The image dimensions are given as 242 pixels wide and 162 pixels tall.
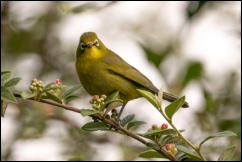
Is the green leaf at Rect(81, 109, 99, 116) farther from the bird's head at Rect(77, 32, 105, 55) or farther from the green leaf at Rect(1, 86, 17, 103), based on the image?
the bird's head at Rect(77, 32, 105, 55)

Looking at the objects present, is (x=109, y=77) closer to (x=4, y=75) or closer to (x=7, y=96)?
(x=4, y=75)

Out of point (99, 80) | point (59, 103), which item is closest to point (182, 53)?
point (99, 80)

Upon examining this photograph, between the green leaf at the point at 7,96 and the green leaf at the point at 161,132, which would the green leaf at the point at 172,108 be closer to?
the green leaf at the point at 161,132

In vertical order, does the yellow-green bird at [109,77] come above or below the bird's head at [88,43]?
below

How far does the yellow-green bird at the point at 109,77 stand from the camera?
144 inches

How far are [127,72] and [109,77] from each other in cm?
17

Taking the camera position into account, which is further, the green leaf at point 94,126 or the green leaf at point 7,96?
the green leaf at point 94,126

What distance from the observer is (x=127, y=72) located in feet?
12.4

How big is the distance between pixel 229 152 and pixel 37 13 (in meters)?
3.49

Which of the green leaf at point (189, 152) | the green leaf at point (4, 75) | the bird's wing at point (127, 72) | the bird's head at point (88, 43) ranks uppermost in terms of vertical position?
the bird's head at point (88, 43)

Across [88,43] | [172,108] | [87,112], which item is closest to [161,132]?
[172,108]

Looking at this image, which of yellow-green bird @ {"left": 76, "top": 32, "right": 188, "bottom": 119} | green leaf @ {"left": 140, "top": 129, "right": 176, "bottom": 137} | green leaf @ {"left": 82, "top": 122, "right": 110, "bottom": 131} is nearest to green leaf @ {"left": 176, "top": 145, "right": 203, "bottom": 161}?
green leaf @ {"left": 140, "top": 129, "right": 176, "bottom": 137}

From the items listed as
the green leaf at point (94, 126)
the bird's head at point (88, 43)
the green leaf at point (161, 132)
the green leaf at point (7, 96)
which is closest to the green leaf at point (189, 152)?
the green leaf at point (161, 132)

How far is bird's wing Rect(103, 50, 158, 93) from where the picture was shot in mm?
3660
